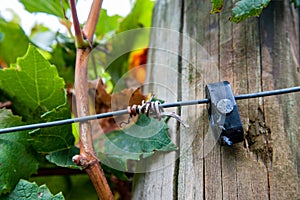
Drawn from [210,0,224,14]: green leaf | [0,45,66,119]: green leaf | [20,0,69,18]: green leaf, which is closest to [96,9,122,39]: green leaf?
[20,0,69,18]: green leaf

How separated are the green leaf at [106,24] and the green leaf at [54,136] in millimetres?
319

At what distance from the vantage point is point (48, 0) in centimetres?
89

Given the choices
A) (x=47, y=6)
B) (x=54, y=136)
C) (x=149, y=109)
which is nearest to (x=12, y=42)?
(x=47, y=6)

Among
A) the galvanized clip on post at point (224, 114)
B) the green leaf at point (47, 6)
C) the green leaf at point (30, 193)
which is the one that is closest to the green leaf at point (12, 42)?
the green leaf at point (47, 6)

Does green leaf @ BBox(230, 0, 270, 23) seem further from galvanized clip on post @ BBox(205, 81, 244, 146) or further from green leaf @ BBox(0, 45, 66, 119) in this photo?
green leaf @ BBox(0, 45, 66, 119)

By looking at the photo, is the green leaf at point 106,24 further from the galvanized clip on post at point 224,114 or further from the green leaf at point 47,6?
the galvanized clip on post at point 224,114

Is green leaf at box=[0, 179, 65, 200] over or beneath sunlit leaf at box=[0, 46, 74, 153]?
beneath

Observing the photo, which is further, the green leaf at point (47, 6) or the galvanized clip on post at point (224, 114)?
the green leaf at point (47, 6)

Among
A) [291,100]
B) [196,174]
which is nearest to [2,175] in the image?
[196,174]

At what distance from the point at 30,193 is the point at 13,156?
0.31 feet

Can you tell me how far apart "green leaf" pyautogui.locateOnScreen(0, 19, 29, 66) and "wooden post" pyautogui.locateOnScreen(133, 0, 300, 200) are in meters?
0.34

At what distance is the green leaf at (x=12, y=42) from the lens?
106 centimetres

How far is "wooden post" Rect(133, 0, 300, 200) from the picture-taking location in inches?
25.9

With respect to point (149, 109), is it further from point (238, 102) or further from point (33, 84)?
point (33, 84)
